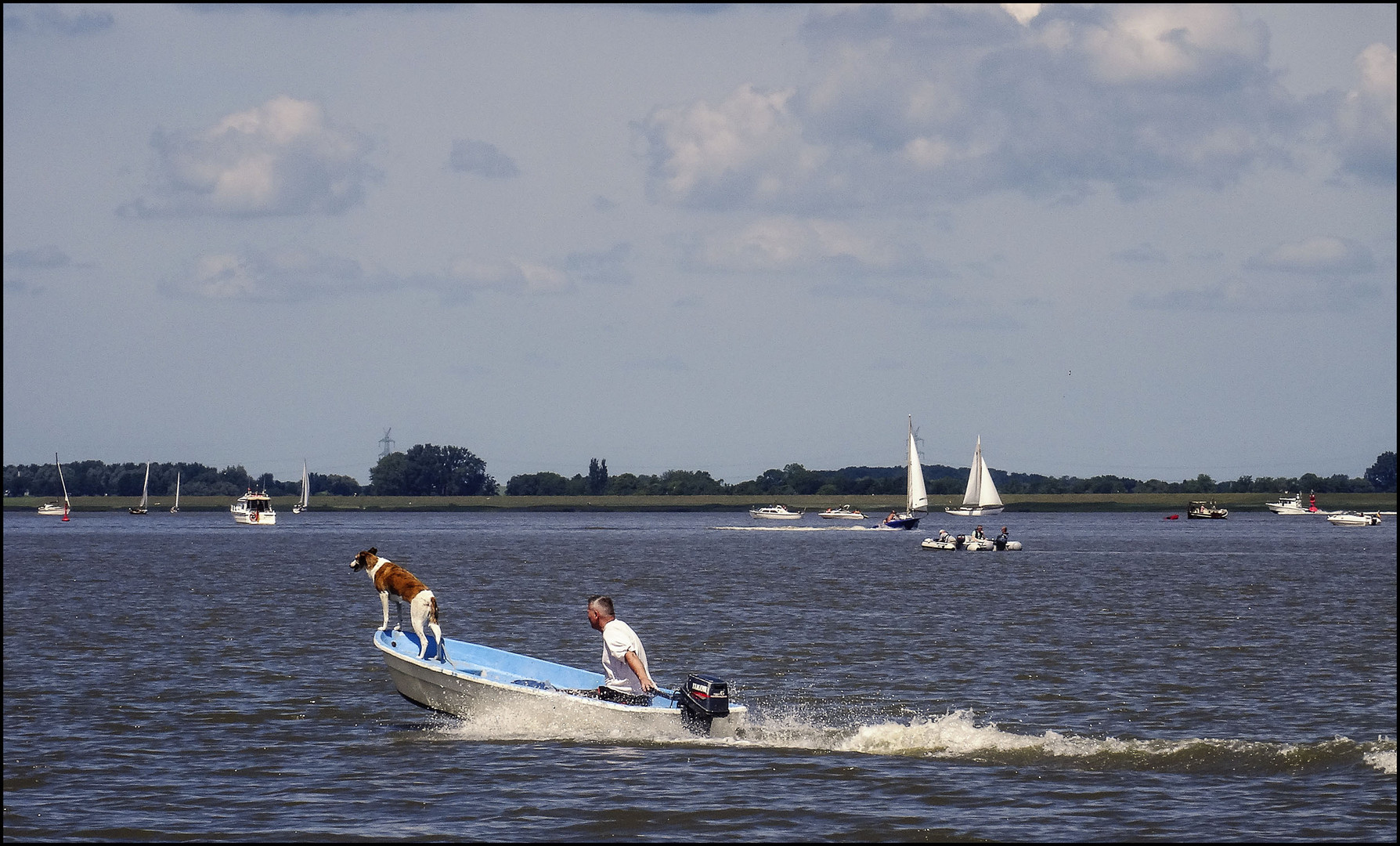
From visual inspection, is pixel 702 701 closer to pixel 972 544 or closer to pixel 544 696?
pixel 544 696

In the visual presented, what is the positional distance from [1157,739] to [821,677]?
401 inches

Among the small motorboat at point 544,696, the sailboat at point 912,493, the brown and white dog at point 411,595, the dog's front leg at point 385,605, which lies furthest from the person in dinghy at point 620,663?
the sailboat at point 912,493

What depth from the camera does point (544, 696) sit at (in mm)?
24578

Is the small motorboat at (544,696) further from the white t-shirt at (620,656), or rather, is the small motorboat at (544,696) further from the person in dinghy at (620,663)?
the white t-shirt at (620,656)

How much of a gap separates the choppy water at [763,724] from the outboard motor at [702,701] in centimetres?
48

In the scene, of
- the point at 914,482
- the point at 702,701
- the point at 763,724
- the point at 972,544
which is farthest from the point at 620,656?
the point at 914,482

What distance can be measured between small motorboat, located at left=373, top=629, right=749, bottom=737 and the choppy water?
342 millimetres

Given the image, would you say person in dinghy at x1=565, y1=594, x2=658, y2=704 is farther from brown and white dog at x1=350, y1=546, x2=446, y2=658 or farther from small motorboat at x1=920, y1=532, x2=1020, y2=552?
small motorboat at x1=920, y1=532, x2=1020, y2=552

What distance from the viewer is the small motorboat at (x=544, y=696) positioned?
78.8 ft

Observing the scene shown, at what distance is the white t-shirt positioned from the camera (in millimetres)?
24078

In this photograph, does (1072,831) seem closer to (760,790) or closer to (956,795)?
(956,795)

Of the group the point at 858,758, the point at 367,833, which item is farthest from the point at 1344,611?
the point at 367,833

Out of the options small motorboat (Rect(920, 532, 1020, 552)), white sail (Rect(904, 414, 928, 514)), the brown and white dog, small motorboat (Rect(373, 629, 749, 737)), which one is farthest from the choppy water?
white sail (Rect(904, 414, 928, 514))

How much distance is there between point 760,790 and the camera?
2069 cm
